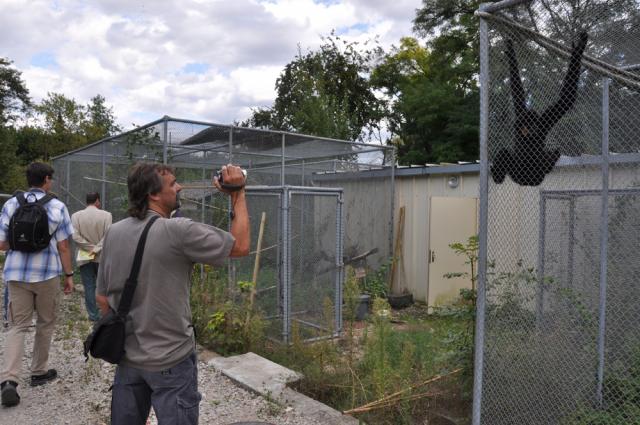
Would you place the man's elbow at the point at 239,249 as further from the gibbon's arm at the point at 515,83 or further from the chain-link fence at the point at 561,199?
the gibbon's arm at the point at 515,83

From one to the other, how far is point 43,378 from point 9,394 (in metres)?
0.62

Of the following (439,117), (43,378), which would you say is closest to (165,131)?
(43,378)

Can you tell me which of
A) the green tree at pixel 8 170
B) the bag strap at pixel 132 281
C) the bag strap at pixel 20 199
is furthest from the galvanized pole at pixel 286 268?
the green tree at pixel 8 170

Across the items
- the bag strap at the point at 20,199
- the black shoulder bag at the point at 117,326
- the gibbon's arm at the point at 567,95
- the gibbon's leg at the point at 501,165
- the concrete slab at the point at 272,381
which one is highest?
the gibbon's arm at the point at 567,95

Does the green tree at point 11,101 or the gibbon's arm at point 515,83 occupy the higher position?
the green tree at point 11,101

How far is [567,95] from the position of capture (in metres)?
3.36

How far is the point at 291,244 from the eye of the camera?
6.92 m

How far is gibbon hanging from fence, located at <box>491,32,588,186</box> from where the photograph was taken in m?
3.35

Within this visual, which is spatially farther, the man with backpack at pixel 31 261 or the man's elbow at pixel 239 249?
the man with backpack at pixel 31 261

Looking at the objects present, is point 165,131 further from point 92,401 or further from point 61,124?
Answer: point 61,124

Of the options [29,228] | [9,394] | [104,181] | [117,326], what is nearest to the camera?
[117,326]

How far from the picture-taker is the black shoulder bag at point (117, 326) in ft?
7.65

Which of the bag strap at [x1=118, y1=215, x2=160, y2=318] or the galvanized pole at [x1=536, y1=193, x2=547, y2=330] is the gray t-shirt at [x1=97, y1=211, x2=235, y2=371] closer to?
the bag strap at [x1=118, y1=215, x2=160, y2=318]

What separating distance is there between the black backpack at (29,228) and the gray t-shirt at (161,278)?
2.46 m
